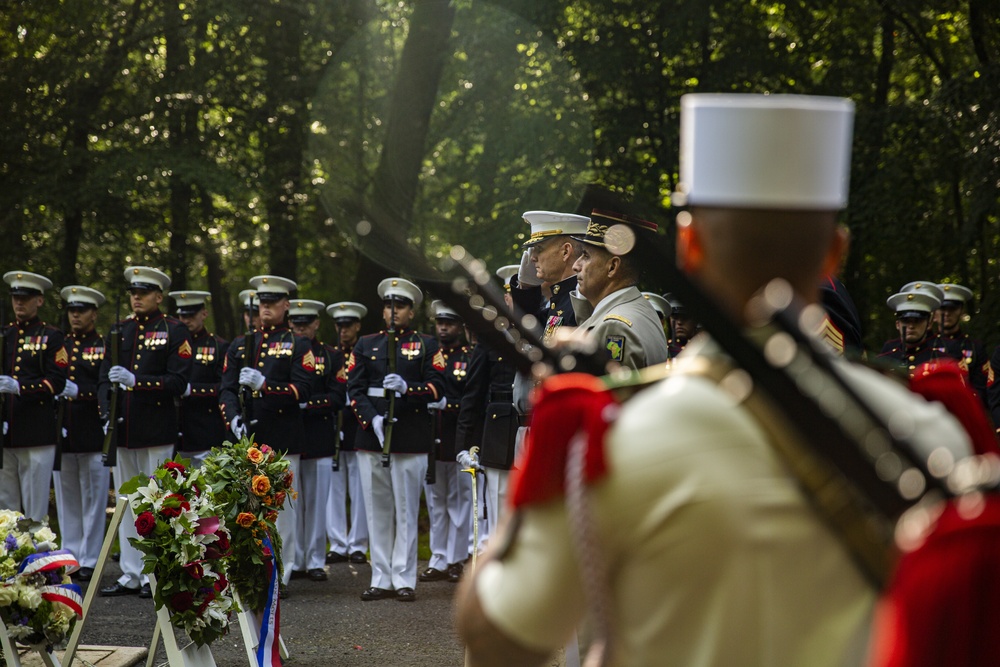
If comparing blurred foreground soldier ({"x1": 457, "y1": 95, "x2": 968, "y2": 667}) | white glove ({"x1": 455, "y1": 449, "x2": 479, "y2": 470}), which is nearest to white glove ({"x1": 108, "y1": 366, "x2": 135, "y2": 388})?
white glove ({"x1": 455, "y1": 449, "x2": 479, "y2": 470})

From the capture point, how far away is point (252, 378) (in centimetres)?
1002

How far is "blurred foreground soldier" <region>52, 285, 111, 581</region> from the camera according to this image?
10.8 metres

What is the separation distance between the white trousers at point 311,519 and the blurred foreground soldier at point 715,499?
9.30 metres

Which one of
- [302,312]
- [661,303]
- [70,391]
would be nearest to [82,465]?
[70,391]

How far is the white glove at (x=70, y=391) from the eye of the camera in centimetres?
1076

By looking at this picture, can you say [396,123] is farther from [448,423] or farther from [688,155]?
[688,155]

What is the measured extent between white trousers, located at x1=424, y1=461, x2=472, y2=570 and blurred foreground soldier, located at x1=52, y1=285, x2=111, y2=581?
310 centimetres

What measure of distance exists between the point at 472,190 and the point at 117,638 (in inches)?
498

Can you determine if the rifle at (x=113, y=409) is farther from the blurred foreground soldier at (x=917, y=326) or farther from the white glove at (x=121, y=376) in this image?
the blurred foreground soldier at (x=917, y=326)

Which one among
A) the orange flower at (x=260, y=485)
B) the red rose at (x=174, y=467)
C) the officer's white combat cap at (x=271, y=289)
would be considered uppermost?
the officer's white combat cap at (x=271, y=289)

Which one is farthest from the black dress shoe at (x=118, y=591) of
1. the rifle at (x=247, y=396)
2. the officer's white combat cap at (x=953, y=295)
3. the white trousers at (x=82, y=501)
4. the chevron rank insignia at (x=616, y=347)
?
the officer's white combat cap at (x=953, y=295)

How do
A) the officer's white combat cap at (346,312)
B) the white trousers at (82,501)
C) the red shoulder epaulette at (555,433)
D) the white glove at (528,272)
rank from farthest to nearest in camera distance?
the officer's white combat cap at (346,312) → the white trousers at (82,501) → the white glove at (528,272) → the red shoulder epaulette at (555,433)

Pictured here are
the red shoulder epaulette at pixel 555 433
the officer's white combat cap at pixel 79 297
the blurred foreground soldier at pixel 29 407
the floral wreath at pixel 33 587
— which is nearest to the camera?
the red shoulder epaulette at pixel 555 433

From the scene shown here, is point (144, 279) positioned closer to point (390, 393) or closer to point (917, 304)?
point (390, 393)
